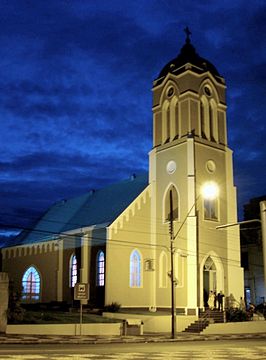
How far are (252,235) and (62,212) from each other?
2001 cm

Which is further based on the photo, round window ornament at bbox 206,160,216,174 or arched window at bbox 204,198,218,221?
round window ornament at bbox 206,160,216,174

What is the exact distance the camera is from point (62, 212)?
160ft

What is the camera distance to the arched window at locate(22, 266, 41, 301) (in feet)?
151

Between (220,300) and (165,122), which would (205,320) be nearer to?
(220,300)

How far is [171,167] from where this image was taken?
1580 inches

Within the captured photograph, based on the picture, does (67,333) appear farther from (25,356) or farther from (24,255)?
(24,255)

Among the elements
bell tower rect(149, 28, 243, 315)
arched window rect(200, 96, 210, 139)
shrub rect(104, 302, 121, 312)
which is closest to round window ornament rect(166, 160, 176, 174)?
bell tower rect(149, 28, 243, 315)

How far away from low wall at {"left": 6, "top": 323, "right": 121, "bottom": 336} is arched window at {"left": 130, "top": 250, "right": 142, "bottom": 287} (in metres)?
8.38

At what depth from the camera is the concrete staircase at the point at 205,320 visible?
109 ft

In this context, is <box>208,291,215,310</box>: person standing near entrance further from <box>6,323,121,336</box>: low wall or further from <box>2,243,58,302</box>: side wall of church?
<box>2,243,58,302</box>: side wall of church

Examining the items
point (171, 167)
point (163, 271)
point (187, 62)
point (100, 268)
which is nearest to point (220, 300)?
point (163, 271)

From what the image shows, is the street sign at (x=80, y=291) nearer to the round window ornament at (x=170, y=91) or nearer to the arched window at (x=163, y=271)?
the arched window at (x=163, y=271)

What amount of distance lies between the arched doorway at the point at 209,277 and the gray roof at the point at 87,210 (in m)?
7.20

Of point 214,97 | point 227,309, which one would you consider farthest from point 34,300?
point 214,97
